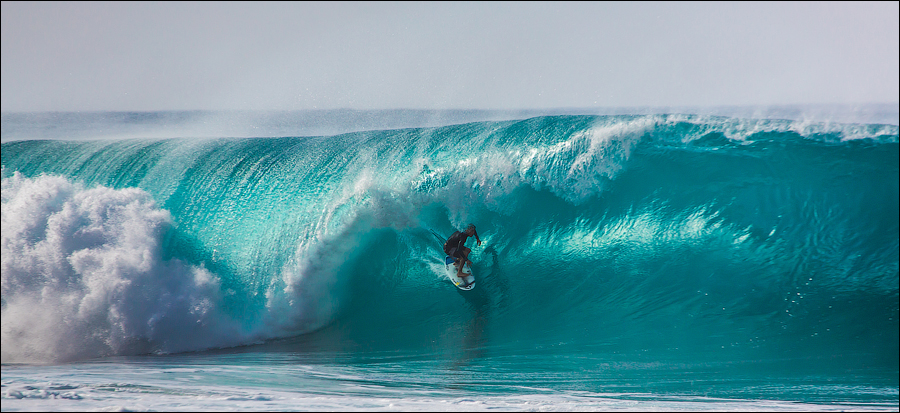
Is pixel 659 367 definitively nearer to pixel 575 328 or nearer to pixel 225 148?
pixel 575 328

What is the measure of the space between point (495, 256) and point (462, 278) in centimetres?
65

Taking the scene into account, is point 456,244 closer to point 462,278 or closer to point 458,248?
point 458,248

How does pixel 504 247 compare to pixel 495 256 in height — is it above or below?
above

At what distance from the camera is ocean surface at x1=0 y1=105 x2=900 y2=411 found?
202 inches

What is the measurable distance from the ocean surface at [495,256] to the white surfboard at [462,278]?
0.15 meters

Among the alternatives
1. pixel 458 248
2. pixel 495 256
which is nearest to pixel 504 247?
pixel 495 256

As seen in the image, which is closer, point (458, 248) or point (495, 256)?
point (458, 248)

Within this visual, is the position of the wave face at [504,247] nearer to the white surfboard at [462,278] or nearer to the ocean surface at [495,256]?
the ocean surface at [495,256]

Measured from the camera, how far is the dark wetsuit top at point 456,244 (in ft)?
19.5

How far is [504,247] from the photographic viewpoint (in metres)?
6.43

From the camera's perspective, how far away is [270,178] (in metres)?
7.03

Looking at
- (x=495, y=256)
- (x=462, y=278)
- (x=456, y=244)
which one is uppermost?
(x=456, y=244)

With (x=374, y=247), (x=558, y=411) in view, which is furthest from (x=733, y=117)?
(x=374, y=247)

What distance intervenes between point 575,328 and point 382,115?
15.2 ft
